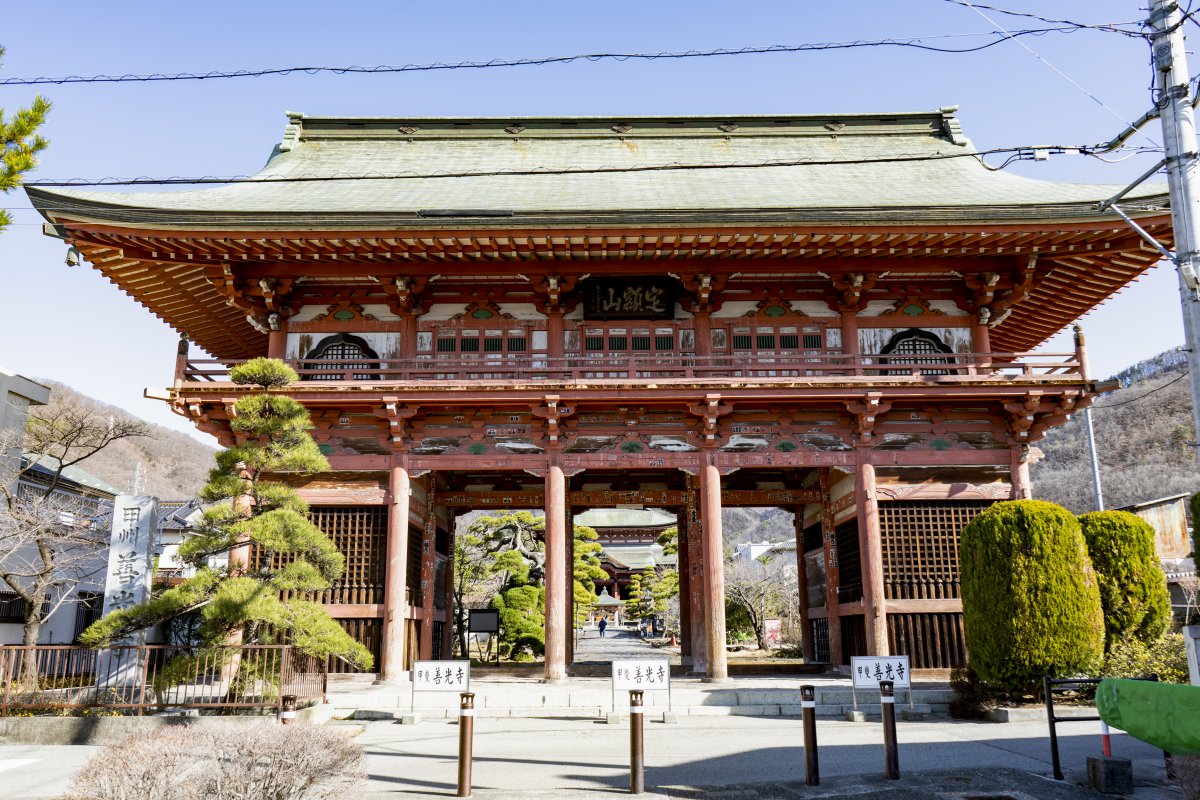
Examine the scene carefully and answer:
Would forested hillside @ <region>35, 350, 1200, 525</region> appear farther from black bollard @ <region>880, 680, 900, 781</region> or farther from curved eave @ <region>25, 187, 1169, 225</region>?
black bollard @ <region>880, 680, 900, 781</region>

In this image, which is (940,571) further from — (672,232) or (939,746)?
(672,232)

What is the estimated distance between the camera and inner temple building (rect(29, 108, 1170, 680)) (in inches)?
611

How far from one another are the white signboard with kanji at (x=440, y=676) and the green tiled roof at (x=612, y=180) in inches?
275

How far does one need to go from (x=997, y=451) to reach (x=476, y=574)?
19.3 meters

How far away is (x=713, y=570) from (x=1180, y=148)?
34.3 ft

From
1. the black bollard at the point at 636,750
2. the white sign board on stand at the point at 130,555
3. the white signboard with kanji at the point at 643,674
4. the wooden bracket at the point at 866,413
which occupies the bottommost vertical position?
the black bollard at the point at 636,750

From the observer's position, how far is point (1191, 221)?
861cm

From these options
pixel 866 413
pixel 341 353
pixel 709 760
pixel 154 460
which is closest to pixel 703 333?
pixel 866 413

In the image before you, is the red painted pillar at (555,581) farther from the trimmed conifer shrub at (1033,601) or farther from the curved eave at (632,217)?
the trimmed conifer shrub at (1033,601)

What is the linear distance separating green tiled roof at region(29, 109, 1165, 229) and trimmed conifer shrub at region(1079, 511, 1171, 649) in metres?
5.66

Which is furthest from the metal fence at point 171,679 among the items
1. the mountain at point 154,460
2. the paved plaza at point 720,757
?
the mountain at point 154,460

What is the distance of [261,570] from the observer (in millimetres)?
12836

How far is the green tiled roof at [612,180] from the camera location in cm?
1535

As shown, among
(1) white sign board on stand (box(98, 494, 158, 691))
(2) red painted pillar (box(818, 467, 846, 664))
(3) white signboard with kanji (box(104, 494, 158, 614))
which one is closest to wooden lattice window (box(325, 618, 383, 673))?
(1) white sign board on stand (box(98, 494, 158, 691))
